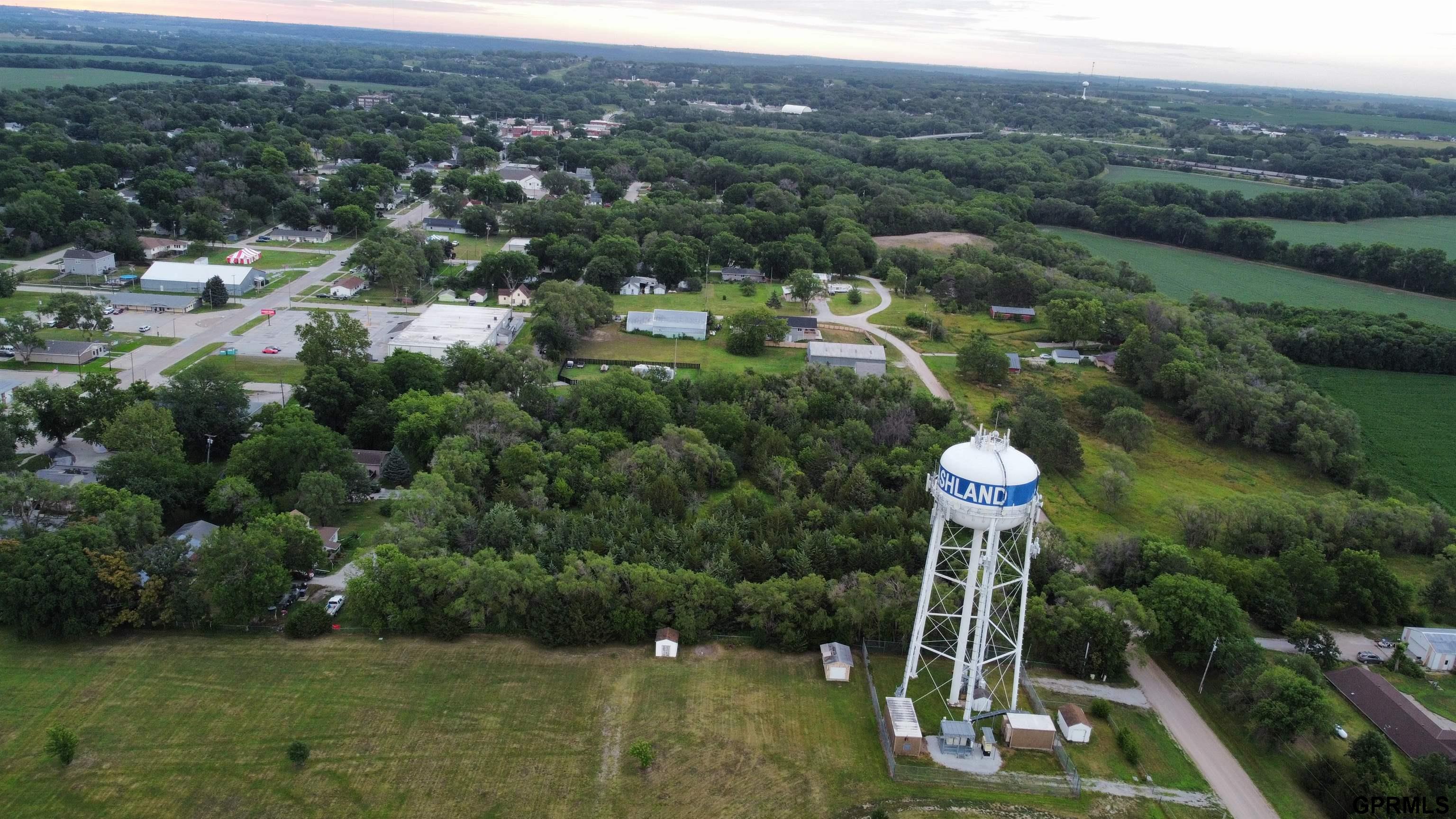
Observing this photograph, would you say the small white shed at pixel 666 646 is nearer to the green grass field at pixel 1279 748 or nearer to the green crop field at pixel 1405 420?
the green grass field at pixel 1279 748

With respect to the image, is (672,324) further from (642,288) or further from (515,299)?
(515,299)

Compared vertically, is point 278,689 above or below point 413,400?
below

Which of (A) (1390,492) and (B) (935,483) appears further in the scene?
(A) (1390,492)

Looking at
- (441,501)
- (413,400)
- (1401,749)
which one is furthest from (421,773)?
(1401,749)

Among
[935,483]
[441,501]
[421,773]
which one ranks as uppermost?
[935,483]

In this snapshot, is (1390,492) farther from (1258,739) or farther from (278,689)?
(278,689)

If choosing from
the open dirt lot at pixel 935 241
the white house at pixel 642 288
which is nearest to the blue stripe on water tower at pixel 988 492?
the white house at pixel 642 288
